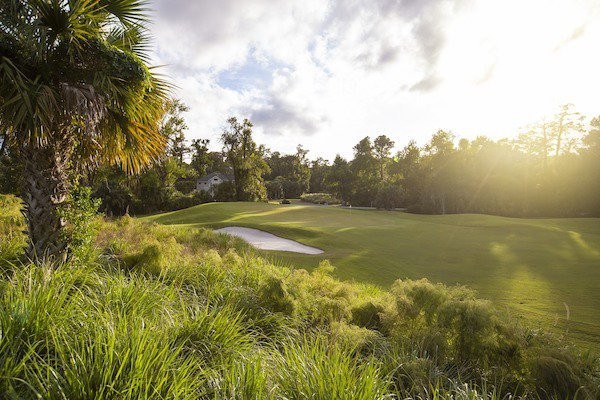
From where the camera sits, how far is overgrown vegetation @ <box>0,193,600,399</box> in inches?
96.8

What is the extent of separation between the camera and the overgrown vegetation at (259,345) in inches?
96.8

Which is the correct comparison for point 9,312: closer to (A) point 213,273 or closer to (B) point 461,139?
(A) point 213,273

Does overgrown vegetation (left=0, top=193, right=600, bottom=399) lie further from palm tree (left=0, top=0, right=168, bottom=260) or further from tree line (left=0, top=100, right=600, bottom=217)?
tree line (left=0, top=100, right=600, bottom=217)

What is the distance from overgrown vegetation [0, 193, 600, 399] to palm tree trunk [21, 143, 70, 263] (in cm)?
68

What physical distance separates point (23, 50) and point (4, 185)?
2892cm

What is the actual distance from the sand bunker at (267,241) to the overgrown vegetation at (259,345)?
8107mm

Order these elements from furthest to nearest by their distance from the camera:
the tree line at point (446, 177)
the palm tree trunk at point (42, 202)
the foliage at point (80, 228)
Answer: the tree line at point (446, 177)
the foliage at point (80, 228)
the palm tree trunk at point (42, 202)

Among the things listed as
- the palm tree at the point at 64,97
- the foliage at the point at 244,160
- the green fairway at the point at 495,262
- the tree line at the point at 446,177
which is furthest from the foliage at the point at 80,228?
the foliage at the point at 244,160

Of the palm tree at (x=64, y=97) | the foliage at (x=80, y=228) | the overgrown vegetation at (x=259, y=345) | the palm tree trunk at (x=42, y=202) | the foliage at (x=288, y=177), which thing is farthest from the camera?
the foliage at (x=288, y=177)

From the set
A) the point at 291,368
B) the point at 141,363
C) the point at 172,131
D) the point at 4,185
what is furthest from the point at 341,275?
the point at 172,131

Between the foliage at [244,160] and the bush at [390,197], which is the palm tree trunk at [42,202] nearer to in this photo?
the foliage at [244,160]

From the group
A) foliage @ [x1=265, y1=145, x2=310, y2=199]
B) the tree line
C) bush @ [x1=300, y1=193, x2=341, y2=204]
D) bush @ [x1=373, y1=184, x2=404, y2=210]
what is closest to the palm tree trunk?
the tree line

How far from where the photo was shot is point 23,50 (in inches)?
213

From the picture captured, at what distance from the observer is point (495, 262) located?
42.0ft
